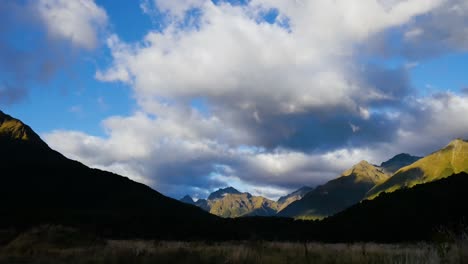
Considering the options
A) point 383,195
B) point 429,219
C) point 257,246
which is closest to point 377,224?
Result: point 429,219

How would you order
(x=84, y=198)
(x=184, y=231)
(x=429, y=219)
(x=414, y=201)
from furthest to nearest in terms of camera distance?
(x=84, y=198)
(x=184, y=231)
(x=414, y=201)
(x=429, y=219)

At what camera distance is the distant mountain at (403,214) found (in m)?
91.8

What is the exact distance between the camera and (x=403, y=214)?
343 feet

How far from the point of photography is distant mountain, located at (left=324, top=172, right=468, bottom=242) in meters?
91.8

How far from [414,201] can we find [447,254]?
365ft

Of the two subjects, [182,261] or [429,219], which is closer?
[182,261]

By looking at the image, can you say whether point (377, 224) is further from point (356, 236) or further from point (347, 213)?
point (347, 213)

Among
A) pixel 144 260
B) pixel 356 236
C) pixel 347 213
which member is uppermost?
pixel 347 213

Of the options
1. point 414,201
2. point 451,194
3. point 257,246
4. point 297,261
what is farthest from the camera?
point 414,201

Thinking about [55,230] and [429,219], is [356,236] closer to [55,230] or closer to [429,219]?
[429,219]

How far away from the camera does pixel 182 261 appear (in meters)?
14.8

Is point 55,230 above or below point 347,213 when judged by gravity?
below

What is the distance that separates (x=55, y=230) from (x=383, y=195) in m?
109

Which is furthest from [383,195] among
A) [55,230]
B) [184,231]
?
[55,230]
